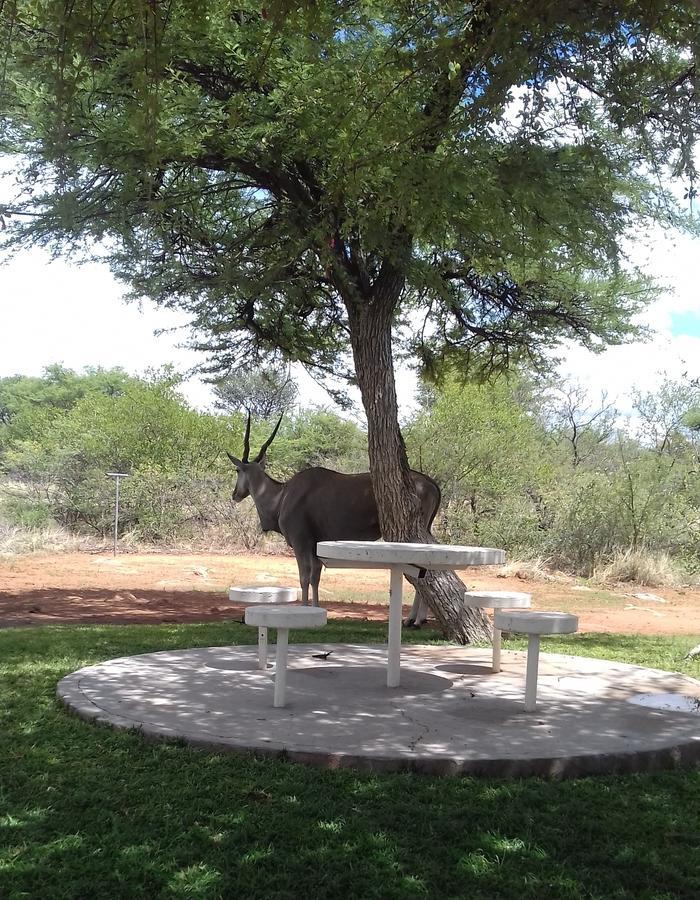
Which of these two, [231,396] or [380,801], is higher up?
[231,396]

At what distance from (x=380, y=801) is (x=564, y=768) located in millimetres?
1019

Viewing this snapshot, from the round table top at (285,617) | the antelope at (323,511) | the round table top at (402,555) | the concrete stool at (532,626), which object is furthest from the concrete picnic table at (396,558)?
the antelope at (323,511)

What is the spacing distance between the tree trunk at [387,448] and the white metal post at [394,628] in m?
3.08

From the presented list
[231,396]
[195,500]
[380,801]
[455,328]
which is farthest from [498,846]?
[231,396]

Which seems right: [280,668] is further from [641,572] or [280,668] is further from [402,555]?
[641,572]

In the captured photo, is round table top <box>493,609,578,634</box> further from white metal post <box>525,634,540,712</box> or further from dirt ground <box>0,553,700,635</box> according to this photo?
dirt ground <box>0,553,700,635</box>

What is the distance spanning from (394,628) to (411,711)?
0.73 m

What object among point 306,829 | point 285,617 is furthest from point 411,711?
point 306,829

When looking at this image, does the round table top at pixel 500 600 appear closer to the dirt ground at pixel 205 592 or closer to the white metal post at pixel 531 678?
the white metal post at pixel 531 678

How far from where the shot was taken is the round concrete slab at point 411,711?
4.27 metres

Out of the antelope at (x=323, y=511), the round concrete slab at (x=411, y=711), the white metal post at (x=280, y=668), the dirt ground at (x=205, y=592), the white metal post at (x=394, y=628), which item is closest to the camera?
the round concrete slab at (x=411, y=711)

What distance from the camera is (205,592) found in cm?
1410

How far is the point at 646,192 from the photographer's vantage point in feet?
31.8

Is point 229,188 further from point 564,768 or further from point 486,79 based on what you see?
point 564,768
